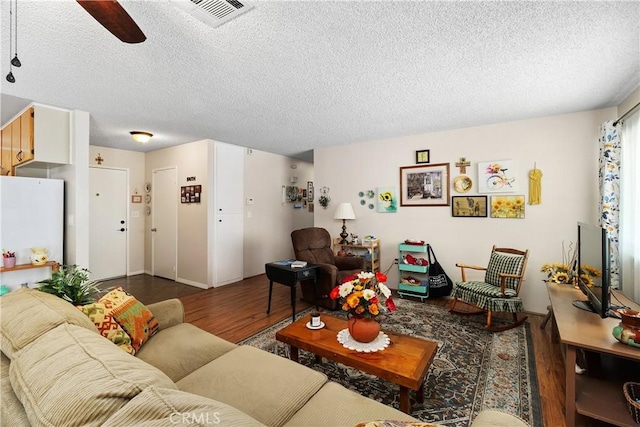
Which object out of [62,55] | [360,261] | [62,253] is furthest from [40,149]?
[360,261]

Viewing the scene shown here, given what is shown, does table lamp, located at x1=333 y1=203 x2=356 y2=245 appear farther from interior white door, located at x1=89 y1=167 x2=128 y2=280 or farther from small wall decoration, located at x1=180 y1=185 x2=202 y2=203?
interior white door, located at x1=89 y1=167 x2=128 y2=280

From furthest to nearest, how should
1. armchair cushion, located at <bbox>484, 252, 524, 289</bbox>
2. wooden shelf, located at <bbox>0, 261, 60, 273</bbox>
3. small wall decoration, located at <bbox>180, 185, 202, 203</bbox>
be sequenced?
small wall decoration, located at <bbox>180, 185, 202, 203</bbox> → armchair cushion, located at <bbox>484, 252, 524, 289</bbox> → wooden shelf, located at <bbox>0, 261, 60, 273</bbox>

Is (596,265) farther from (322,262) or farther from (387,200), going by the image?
(322,262)

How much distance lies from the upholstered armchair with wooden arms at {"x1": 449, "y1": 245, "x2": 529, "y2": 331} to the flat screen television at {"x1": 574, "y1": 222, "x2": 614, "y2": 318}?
2.03 feet

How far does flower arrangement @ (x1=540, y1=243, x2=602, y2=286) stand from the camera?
221cm

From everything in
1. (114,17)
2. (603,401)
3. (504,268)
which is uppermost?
(114,17)

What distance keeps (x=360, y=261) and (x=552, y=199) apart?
8.32 ft

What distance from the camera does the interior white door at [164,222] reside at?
5086 millimetres

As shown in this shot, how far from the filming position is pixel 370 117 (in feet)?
11.3

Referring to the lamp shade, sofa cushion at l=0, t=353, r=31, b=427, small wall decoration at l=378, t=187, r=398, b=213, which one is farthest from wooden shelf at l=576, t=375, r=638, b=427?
the lamp shade

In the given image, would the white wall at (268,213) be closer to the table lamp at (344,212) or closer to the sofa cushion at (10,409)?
the table lamp at (344,212)

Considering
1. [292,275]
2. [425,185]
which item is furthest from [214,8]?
[425,185]

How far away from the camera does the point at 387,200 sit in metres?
4.50

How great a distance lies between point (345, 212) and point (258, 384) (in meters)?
3.45
